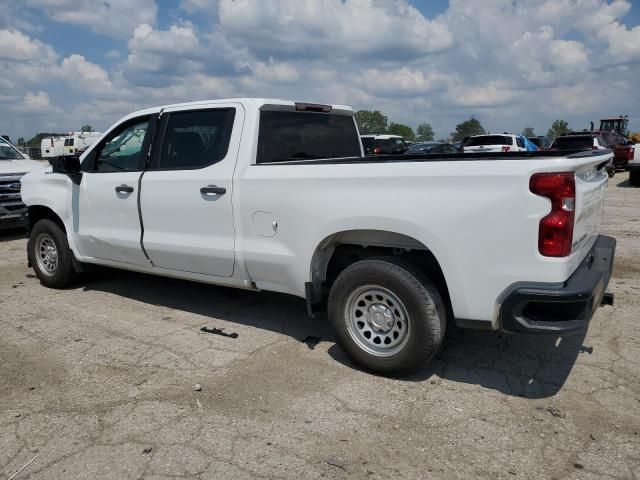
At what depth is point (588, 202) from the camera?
3455 mm

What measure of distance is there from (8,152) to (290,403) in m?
9.74

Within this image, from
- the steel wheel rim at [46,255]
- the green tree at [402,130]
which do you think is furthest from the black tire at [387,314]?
the green tree at [402,130]

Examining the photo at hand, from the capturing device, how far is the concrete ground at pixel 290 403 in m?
2.89

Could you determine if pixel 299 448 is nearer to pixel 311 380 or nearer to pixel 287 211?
pixel 311 380

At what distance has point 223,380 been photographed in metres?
3.87

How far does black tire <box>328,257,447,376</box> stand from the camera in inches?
139

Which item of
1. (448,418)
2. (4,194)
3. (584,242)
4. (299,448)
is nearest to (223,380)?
(299,448)

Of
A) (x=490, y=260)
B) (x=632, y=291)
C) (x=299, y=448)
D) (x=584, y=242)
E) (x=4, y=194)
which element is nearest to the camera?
(x=299, y=448)

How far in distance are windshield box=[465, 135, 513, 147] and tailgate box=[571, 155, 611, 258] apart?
17833 millimetres

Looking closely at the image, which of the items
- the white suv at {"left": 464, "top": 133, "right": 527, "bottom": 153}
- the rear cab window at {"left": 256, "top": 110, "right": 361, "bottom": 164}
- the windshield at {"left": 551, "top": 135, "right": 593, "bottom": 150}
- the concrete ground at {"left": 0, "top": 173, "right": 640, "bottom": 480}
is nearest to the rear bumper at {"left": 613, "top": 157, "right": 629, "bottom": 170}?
the windshield at {"left": 551, "top": 135, "right": 593, "bottom": 150}

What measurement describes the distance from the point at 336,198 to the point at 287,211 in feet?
1.48

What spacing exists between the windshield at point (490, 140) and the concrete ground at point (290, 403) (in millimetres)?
16675

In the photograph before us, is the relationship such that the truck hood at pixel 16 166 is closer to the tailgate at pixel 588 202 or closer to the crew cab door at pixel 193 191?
the crew cab door at pixel 193 191

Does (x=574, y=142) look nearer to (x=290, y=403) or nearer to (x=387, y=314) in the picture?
(x=387, y=314)
